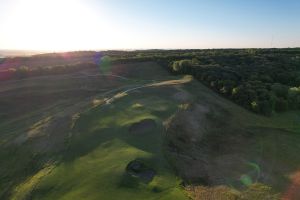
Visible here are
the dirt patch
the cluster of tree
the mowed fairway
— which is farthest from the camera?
the cluster of tree

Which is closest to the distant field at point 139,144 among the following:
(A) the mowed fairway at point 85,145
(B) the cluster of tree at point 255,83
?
(A) the mowed fairway at point 85,145

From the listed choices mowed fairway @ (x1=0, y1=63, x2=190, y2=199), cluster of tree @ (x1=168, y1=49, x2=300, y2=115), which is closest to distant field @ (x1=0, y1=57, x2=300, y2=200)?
mowed fairway @ (x1=0, y1=63, x2=190, y2=199)

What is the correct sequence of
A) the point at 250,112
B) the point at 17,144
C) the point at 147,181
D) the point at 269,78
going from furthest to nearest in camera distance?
1. the point at 269,78
2. the point at 250,112
3. the point at 17,144
4. the point at 147,181

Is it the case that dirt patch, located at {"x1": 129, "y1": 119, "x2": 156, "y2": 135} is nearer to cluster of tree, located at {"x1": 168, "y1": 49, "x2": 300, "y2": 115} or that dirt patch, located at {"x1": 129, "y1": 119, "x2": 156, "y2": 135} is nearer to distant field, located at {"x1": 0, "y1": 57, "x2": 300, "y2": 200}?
distant field, located at {"x1": 0, "y1": 57, "x2": 300, "y2": 200}

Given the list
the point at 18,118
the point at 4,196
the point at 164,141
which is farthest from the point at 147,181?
the point at 18,118

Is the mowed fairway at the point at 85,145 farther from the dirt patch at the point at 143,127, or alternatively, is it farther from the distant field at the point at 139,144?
the dirt patch at the point at 143,127

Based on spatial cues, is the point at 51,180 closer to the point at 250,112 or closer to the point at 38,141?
the point at 38,141
